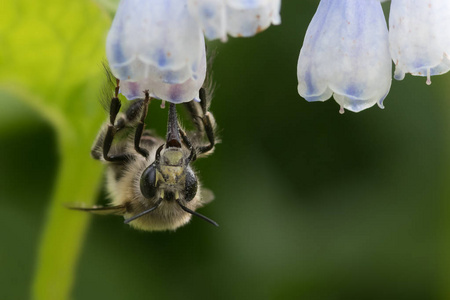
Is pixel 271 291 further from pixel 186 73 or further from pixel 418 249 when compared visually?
pixel 186 73

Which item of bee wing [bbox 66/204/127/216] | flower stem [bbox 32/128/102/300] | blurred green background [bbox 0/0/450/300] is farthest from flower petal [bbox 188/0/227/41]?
blurred green background [bbox 0/0/450/300]

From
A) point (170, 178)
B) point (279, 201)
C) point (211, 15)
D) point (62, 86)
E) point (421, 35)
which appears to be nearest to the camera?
point (211, 15)

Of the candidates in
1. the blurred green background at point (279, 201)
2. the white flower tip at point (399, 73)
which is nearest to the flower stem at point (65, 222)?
the blurred green background at point (279, 201)

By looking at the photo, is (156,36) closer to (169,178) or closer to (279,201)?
(169,178)

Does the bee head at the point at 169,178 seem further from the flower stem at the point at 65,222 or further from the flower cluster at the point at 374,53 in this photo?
the flower stem at the point at 65,222

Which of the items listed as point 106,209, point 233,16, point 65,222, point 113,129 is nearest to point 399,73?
point 233,16

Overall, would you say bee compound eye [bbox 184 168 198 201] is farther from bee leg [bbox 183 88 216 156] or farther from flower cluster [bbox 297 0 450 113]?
flower cluster [bbox 297 0 450 113]

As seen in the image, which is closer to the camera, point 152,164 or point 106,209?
point 152,164
